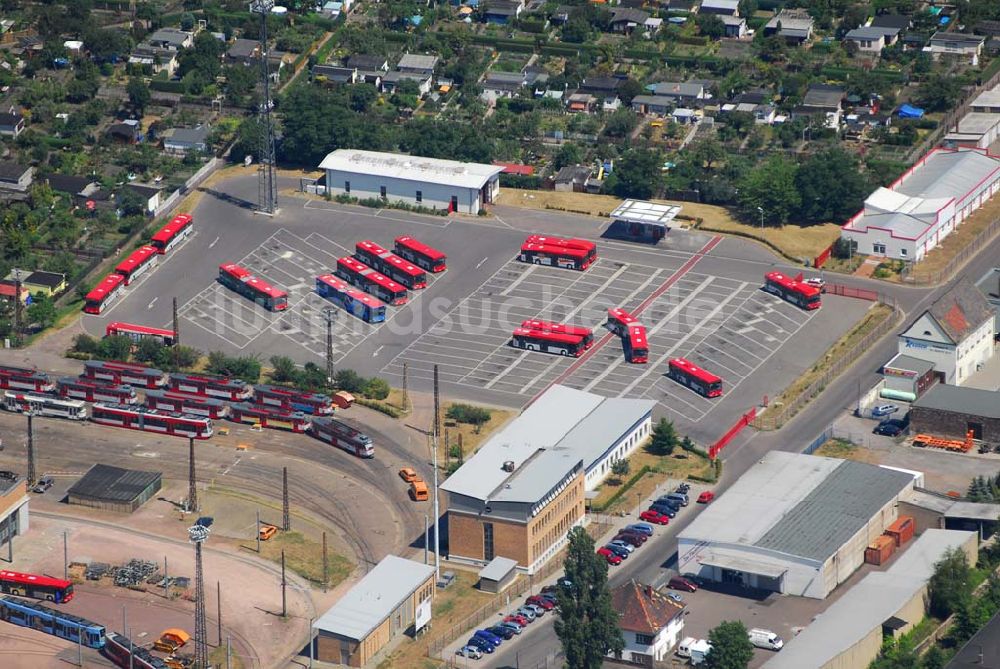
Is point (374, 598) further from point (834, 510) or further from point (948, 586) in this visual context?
point (948, 586)

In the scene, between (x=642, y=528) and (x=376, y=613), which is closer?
(x=376, y=613)

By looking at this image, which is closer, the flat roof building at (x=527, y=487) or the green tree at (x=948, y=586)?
the green tree at (x=948, y=586)

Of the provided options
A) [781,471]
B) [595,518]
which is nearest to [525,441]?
[595,518]

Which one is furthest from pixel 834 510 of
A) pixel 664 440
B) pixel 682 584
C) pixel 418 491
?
pixel 418 491

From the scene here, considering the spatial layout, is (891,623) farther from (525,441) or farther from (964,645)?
(525,441)

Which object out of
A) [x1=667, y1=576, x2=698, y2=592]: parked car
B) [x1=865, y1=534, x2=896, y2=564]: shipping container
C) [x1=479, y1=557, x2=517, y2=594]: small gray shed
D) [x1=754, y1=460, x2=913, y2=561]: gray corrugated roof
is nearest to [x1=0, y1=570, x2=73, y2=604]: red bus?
[x1=479, y1=557, x2=517, y2=594]: small gray shed

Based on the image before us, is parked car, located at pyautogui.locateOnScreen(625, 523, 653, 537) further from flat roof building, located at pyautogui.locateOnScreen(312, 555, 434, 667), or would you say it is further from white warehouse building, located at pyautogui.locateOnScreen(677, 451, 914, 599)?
flat roof building, located at pyautogui.locateOnScreen(312, 555, 434, 667)

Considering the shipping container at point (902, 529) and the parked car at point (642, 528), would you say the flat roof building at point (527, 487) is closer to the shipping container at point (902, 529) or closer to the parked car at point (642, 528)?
the parked car at point (642, 528)

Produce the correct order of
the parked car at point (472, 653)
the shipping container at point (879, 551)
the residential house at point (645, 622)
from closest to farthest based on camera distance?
the residential house at point (645, 622) → the parked car at point (472, 653) → the shipping container at point (879, 551)

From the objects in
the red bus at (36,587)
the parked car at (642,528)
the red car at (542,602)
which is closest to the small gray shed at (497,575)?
the red car at (542,602)
